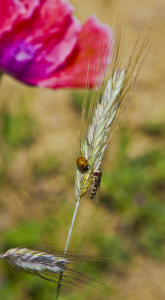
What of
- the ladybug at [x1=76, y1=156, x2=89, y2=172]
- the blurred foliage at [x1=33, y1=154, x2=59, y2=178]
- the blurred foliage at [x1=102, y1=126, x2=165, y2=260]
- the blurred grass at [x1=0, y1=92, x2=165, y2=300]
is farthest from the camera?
the blurred foliage at [x1=33, y1=154, x2=59, y2=178]

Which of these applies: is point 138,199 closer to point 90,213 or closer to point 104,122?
point 90,213

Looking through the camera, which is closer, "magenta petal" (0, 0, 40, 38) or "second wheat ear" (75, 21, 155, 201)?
"second wheat ear" (75, 21, 155, 201)

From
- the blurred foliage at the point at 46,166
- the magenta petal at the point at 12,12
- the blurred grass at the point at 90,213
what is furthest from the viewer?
the blurred foliage at the point at 46,166

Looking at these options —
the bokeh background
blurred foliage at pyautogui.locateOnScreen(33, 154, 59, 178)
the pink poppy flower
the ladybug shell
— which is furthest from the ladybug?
blurred foliage at pyautogui.locateOnScreen(33, 154, 59, 178)

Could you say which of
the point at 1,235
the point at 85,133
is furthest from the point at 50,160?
the point at 85,133

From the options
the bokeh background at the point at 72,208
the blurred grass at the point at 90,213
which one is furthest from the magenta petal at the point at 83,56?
the blurred grass at the point at 90,213

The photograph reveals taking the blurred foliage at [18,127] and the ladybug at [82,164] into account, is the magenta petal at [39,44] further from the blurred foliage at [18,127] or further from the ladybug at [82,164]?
the blurred foliage at [18,127]

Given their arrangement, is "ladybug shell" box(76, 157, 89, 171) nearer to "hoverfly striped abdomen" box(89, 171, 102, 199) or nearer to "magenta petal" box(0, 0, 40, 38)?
"hoverfly striped abdomen" box(89, 171, 102, 199)

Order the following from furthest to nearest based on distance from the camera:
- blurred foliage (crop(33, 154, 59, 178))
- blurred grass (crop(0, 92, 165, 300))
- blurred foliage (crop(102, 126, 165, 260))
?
blurred foliage (crop(33, 154, 59, 178)) < blurred foliage (crop(102, 126, 165, 260)) < blurred grass (crop(0, 92, 165, 300))

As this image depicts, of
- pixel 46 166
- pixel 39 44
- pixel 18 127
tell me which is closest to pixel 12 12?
pixel 39 44
